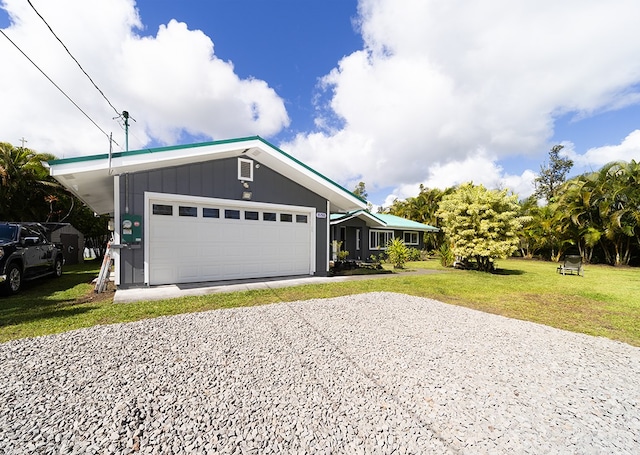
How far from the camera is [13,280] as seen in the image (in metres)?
7.05

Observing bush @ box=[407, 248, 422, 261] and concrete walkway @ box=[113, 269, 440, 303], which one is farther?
bush @ box=[407, 248, 422, 261]

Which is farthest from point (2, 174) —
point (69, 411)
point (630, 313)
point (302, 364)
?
point (630, 313)

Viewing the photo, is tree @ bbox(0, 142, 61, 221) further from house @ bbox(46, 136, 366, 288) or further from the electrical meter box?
the electrical meter box

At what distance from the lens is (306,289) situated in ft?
27.0

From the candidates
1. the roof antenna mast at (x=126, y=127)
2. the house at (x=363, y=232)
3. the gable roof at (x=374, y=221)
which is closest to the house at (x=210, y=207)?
the roof antenna mast at (x=126, y=127)

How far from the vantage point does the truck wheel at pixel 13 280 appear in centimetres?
686

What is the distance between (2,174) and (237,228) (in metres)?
15.4

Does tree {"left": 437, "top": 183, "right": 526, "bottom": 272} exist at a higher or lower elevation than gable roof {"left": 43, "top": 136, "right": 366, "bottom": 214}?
lower

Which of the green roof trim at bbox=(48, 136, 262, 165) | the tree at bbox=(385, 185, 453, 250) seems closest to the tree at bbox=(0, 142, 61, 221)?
the green roof trim at bbox=(48, 136, 262, 165)

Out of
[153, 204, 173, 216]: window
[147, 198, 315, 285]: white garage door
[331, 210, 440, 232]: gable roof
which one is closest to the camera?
[153, 204, 173, 216]: window

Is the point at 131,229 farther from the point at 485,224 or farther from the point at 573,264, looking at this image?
the point at 573,264

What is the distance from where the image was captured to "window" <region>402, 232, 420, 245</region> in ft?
71.8

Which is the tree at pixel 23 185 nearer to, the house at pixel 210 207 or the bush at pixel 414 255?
the house at pixel 210 207

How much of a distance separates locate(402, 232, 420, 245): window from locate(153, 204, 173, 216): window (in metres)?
17.6
